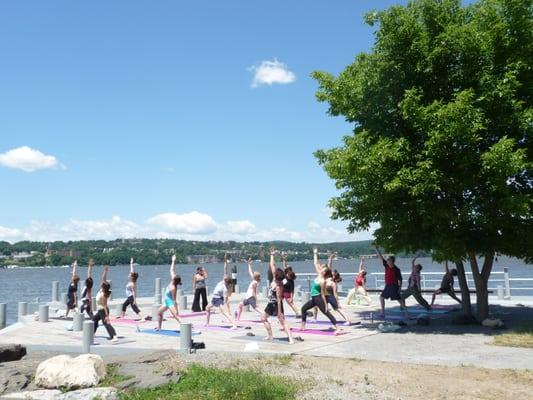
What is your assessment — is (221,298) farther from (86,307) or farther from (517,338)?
(517,338)

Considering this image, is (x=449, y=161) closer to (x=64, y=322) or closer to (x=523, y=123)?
(x=523, y=123)

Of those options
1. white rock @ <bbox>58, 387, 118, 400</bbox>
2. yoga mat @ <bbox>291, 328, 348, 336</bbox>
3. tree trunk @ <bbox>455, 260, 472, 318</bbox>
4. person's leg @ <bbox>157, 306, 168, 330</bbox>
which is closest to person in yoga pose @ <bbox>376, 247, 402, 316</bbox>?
tree trunk @ <bbox>455, 260, 472, 318</bbox>

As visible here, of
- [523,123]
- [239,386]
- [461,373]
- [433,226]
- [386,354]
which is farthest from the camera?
[433,226]

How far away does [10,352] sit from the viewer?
11.1 m

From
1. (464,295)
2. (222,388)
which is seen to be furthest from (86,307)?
(464,295)

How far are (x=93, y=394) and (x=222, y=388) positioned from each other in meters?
2.02

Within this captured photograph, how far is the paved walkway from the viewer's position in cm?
1070

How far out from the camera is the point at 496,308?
18.4 meters

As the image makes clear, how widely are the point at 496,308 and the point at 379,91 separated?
29.9 feet

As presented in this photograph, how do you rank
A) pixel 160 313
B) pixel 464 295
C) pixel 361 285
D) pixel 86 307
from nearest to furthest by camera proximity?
1. pixel 160 313
2. pixel 464 295
3. pixel 86 307
4. pixel 361 285

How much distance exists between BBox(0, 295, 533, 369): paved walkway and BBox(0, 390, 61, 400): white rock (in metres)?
3.29

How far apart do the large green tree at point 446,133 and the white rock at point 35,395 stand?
8.50 meters

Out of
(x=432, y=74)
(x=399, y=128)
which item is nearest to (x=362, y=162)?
(x=399, y=128)

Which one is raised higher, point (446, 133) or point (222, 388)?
A: point (446, 133)
